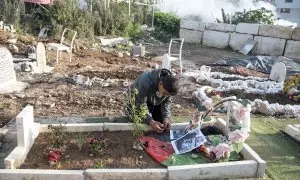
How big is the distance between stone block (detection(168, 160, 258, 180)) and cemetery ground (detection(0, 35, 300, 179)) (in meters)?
0.33

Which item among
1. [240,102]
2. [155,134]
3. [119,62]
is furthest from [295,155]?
[119,62]

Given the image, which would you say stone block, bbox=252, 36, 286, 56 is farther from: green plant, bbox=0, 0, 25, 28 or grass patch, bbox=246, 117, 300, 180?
green plant, bbox=0, 0, 25, 28

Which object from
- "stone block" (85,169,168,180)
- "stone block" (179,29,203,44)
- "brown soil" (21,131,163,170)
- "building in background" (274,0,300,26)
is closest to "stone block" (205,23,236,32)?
"stone block" (179,29,203,44)

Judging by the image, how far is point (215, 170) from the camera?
3.63 metres

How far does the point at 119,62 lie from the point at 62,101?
15.8 ft

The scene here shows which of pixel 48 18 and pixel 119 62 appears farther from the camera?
pixel 48 18

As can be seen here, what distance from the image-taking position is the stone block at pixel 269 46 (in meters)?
14.9

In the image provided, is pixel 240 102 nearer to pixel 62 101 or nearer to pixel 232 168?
A: pixel 232 168

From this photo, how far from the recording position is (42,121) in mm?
5453

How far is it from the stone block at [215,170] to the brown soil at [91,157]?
288 millimetres

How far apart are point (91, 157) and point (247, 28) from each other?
13.8m

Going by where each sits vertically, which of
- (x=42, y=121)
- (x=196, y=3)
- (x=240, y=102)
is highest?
(x=196, y=3)

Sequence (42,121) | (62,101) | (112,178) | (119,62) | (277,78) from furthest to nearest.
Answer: (119,62) < (277,78) < (62,101) < (42,121) < (112,178)

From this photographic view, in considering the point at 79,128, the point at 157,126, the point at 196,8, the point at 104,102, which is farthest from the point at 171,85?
the point at 196,8
